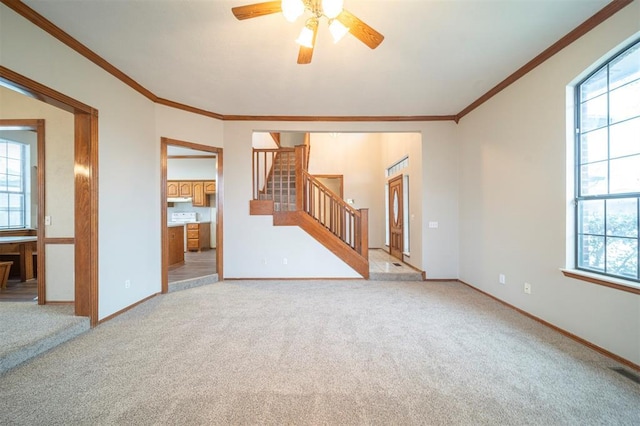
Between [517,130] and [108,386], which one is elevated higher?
[517,130]

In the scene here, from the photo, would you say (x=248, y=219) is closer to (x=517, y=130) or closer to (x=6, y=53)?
(x=6, y=53)

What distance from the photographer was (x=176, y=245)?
19.0ft

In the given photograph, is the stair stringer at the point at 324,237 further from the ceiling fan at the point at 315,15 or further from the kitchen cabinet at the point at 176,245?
the ceiling fan at the point at 315,15

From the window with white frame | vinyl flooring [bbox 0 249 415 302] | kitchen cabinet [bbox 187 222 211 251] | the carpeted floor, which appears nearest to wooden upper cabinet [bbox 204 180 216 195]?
kitchen cabinet [bbox 187 222 211 251]

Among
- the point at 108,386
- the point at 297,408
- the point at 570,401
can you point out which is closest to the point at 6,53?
the point at 108,386

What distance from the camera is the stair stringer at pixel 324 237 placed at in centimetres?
474

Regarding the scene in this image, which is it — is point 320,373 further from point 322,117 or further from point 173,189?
point 173,189

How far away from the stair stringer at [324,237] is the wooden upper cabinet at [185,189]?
197 inches

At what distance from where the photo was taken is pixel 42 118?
3219 millimetres

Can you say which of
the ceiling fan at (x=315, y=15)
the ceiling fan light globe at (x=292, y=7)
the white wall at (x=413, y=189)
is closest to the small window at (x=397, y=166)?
the white wall at (x=413, y=189)

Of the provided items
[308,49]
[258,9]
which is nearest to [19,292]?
[258,9]

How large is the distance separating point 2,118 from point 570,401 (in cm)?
634

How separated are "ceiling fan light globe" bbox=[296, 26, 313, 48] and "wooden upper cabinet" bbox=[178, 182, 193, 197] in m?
7.44

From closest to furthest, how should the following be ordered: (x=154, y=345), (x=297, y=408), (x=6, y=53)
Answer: (x=297, y=408) < (x=6, y=53) < (x=154, y=345)
